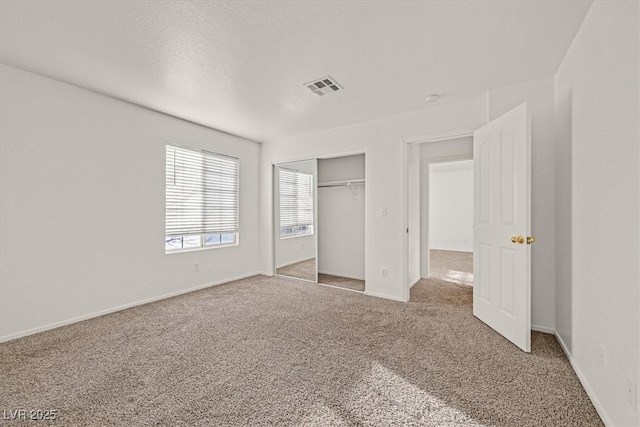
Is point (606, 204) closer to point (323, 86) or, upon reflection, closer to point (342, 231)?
point (323, 86)

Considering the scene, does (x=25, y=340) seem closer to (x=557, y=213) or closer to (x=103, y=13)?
(x=103, y=13)

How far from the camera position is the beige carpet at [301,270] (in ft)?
16.0

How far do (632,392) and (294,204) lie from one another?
172 inches

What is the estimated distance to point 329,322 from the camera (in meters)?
2.94

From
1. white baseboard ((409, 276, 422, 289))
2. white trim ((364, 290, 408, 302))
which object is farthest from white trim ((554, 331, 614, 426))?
white baseboard ((409, 276, 422, 289))

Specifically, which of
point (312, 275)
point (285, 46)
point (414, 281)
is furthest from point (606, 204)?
point (312, 275)

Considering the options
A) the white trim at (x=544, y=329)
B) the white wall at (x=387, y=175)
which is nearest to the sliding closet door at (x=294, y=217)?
the white wall at (x=387, y=175)

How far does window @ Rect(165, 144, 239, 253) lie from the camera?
3.87 m

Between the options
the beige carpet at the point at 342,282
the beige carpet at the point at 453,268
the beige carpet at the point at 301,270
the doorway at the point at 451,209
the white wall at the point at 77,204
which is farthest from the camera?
the doorway at the point at 451,209

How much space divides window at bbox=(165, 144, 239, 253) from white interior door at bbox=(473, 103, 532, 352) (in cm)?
366

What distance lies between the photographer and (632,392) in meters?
1.28

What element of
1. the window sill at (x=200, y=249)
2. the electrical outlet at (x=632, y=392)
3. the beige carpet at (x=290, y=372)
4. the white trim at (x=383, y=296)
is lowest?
the beige carpet at (x=290, y=372)

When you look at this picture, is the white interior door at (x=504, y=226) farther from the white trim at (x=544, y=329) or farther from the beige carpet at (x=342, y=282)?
the beige carpet at (x=342, y=282)

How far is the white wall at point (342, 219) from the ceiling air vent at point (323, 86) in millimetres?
1955
